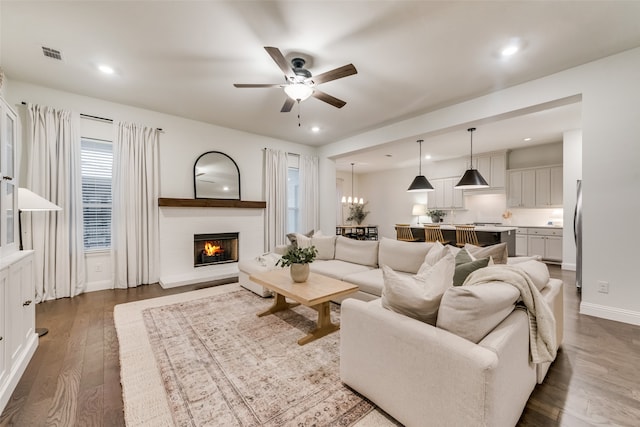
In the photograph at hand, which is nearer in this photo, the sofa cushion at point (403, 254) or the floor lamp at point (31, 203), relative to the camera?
the floor lamp at point (31, 203)

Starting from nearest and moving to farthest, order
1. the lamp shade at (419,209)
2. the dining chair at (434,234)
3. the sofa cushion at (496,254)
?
the sofa cushion at (496,254)
the dining chair at (434,234)
the lamp shade at (419,209)

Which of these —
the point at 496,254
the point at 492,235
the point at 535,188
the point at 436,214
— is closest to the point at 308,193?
the point at 492,235

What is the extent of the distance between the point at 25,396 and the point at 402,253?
3.47 meters

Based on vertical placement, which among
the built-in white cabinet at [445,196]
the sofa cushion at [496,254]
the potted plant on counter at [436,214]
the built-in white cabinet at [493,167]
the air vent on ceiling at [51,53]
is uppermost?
the air vent on ceiling at [51,53]

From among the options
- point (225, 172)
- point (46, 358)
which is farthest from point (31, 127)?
point (46, 358)

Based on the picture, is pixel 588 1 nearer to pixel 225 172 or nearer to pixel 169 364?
pixel 169 364

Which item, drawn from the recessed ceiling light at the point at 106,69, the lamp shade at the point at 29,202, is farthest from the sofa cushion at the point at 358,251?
the recessed ceiling light at the point at 106,69

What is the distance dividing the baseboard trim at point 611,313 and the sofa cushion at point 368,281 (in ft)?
7.61

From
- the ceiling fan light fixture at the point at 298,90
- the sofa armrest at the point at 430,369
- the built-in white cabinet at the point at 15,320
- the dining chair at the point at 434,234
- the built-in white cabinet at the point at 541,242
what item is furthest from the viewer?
the built-in white cabinet at the point at 541,242

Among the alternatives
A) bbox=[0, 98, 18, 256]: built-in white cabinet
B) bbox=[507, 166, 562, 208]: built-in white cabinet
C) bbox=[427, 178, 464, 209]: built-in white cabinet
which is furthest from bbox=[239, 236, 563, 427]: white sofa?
bbox=[427, 178, 464, 209]: built-in white cabinet

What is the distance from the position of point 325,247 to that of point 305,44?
279 centimetres

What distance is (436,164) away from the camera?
7918 mm

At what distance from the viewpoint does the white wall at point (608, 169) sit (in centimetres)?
267

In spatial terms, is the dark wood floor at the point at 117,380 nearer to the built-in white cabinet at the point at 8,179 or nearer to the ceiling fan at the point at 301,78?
the built-in white cabinet at the point at 8,179
